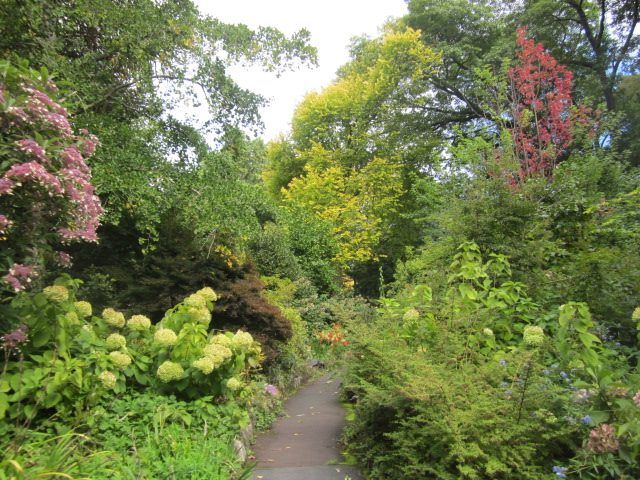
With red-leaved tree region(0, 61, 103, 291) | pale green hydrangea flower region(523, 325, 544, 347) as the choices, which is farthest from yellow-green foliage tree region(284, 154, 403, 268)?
red-leaved tree region(0, 61, 103, 291)

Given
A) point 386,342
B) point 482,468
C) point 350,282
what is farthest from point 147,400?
point 350,282

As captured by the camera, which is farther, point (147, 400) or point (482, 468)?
point (147, 400)

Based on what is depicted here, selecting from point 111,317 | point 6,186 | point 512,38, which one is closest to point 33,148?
point 6,186

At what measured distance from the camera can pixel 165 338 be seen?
3328 mm

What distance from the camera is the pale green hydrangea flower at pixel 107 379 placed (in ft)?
9.31

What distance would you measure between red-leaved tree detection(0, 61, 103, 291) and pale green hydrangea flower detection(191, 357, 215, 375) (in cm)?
126

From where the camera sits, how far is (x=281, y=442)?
13.3 feet

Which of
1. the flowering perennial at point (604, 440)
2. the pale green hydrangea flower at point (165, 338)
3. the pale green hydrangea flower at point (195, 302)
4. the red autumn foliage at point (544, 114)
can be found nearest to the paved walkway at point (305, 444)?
the pale green hydrangea flower at point (165, 338)

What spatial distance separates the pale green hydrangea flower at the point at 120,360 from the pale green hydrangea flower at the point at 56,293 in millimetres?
610

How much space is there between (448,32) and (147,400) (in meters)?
16.2

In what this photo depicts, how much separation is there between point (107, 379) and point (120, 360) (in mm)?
203

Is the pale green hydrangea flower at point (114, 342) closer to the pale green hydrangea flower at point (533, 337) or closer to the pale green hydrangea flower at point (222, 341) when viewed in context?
the pale green hydrangea flower at point (222, 341)

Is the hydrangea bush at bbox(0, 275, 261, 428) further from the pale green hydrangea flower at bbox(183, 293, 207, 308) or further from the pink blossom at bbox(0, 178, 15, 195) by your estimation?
the pink blossom at bbox(0, 178, 15, 195)

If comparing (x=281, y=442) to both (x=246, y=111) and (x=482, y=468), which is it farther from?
(x=246, y=111)
